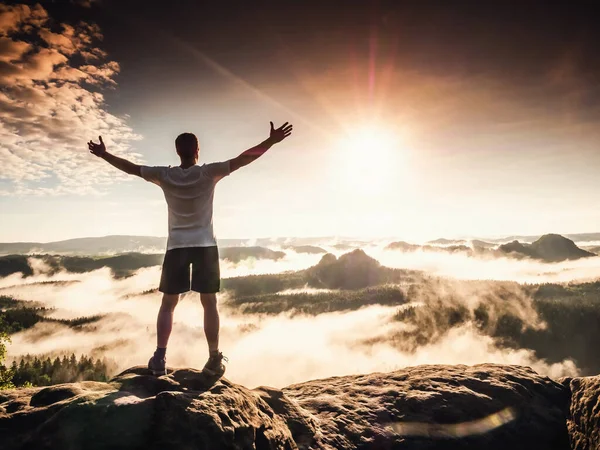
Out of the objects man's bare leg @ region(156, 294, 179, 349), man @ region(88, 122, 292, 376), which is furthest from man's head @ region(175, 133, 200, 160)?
man's bare leg @ region(156, 294, 179, 349)

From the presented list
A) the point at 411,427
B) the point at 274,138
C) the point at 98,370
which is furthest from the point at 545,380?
the point at 98,370

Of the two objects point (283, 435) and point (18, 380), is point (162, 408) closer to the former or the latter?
Result: point (283, 435)

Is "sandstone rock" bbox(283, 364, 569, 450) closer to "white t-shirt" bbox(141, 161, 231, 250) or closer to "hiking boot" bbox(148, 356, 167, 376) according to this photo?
"hiking boot" bbox(148, 356, 167, 376)

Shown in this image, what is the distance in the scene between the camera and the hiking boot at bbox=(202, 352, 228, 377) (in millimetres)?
7391

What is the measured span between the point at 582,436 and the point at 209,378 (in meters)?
9.01

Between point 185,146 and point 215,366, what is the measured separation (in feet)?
14.7

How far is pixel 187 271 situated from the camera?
7188 mm

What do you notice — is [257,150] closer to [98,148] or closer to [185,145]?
[185,145]

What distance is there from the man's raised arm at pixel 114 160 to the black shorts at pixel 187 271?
6.20 feet

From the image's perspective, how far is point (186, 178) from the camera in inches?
284

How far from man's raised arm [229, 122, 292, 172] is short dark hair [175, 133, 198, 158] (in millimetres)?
871

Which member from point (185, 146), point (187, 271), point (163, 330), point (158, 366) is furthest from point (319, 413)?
point (185, 146)

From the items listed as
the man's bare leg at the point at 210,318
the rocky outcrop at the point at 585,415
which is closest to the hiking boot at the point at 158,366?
the man's bare leg at the point at 210,318

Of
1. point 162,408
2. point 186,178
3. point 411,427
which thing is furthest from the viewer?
point 411,427
